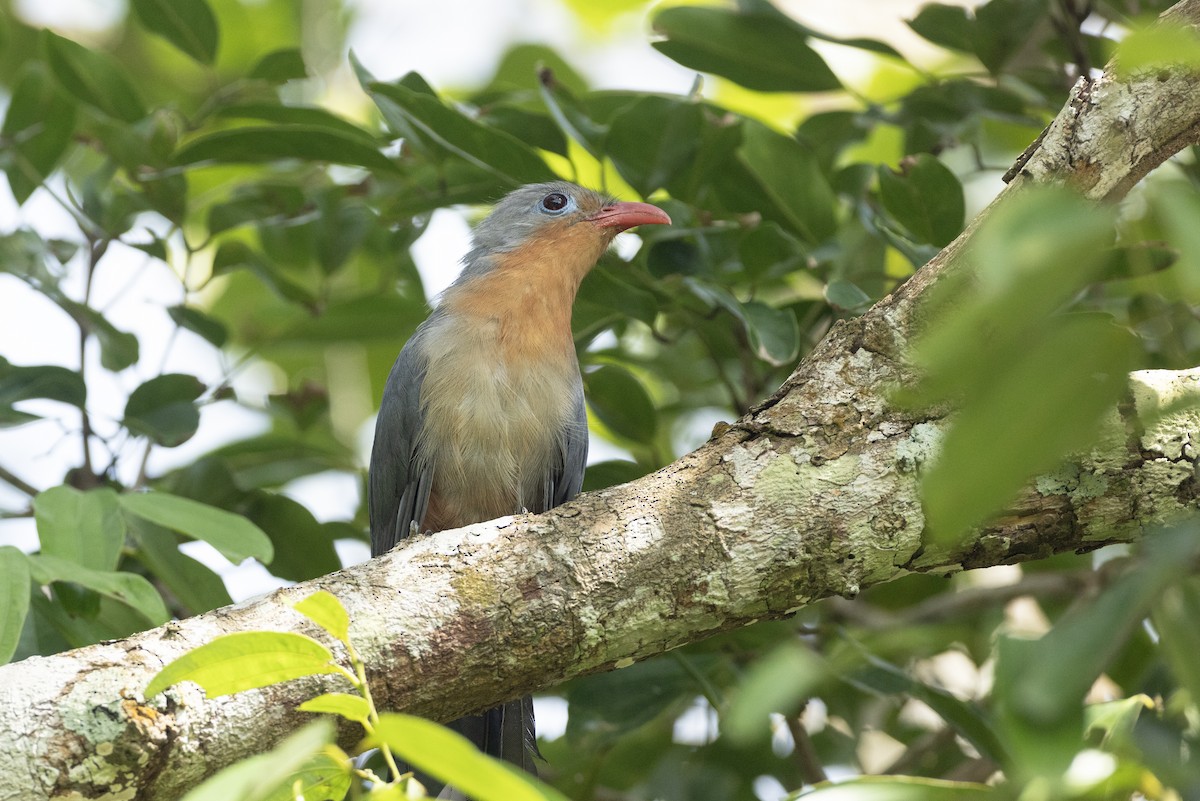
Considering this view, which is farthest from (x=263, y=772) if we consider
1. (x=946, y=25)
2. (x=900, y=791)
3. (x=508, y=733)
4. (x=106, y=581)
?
(x=946, y=25)

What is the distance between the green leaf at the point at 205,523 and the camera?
9.91 ft

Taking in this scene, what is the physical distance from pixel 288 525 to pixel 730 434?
1.82 meters

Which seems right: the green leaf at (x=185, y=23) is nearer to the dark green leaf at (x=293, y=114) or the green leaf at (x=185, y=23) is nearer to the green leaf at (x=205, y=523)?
the dark green leaf at (x=293, y=114)

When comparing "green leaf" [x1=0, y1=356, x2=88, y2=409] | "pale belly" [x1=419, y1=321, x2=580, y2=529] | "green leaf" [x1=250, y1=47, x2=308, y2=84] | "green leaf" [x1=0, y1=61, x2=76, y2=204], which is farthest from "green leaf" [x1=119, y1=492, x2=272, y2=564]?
"green leaf" [x1=250, y1=47, x2=308, y2=84]

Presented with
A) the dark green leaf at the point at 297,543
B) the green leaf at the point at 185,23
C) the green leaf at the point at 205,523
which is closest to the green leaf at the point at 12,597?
the green leaf at the point at 205,523

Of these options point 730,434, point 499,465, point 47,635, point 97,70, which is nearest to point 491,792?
point 730,434

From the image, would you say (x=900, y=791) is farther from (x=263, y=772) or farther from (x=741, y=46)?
(x=741, y=46)

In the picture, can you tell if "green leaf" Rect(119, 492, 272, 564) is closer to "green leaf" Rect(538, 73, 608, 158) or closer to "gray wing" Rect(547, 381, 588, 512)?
"gray wing" Rect(547, 381, 588, 512)

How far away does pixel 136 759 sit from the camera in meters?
2.19

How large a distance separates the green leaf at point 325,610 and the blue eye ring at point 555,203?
3.57 m

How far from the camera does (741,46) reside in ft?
12.6

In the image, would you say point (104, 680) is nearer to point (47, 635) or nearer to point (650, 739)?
point (47, 635)

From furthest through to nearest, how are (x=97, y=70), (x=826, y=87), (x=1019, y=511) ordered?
(x=97, y=70) → (x=826, y=87) → (x=1019, y=511)

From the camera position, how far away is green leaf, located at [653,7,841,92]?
12.4ft
